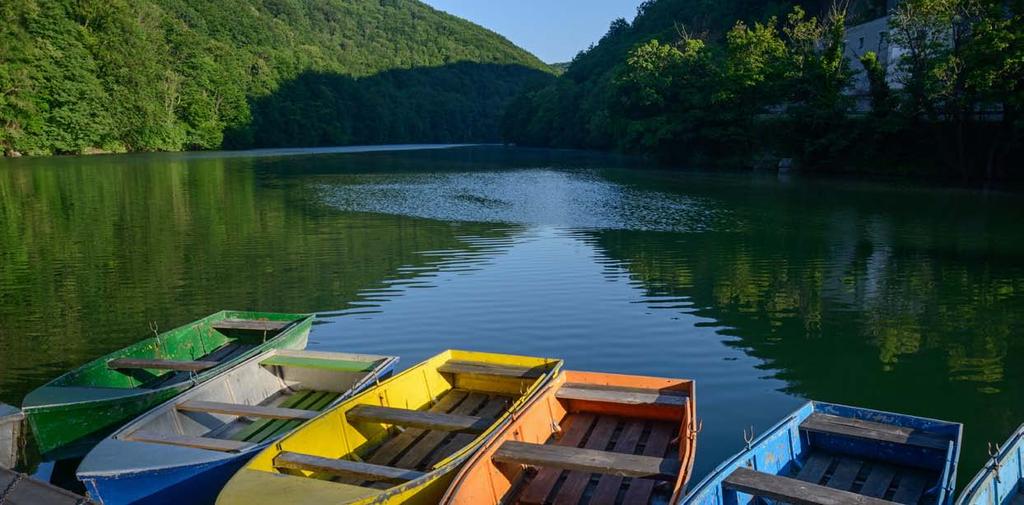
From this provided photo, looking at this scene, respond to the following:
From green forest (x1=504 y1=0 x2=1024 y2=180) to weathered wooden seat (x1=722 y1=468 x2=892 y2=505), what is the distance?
39804 millimetres

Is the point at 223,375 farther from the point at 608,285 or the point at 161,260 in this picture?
the point at 161,260

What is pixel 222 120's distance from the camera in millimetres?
108000

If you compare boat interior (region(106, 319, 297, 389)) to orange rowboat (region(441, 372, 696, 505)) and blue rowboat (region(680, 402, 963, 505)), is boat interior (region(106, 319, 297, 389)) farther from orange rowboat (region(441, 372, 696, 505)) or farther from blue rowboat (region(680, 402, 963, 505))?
blue rowboat (region(680, 402, 963, 505))

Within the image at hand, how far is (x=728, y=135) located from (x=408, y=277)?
47217 mm

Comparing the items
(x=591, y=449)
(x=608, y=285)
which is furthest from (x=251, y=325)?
(x=608, y=285)

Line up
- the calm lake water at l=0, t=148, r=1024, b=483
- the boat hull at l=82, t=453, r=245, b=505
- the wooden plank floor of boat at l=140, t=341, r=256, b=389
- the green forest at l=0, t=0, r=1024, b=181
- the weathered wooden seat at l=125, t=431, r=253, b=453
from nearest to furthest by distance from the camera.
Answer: the boat hull at l=82, t=453, r=245, b=505 < the weathered wooden seat at l=125, t=431, r=253, b=453 < the wooden plank floor of boat at l=140, t=341, r=256, b=389 < the calm lake water at l=0, t=148, r=1024, b=483 < the green forest at l=0, t=0, r=1024, b=181

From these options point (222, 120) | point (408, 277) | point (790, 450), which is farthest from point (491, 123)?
point (790, 450)

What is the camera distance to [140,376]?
11445 millimetres

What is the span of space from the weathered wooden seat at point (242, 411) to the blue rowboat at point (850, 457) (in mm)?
4890

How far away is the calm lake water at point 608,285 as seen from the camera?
12.9 metres

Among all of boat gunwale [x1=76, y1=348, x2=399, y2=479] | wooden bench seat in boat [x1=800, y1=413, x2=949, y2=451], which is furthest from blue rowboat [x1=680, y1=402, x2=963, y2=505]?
boat gunwale [x1=76, y1=348, x2=399, y2=479]

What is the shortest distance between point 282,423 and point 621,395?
435 cm

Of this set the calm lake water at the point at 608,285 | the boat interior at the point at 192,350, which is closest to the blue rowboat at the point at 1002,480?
the calm lake water at the point at 608,285

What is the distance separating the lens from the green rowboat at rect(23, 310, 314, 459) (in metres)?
8.88
